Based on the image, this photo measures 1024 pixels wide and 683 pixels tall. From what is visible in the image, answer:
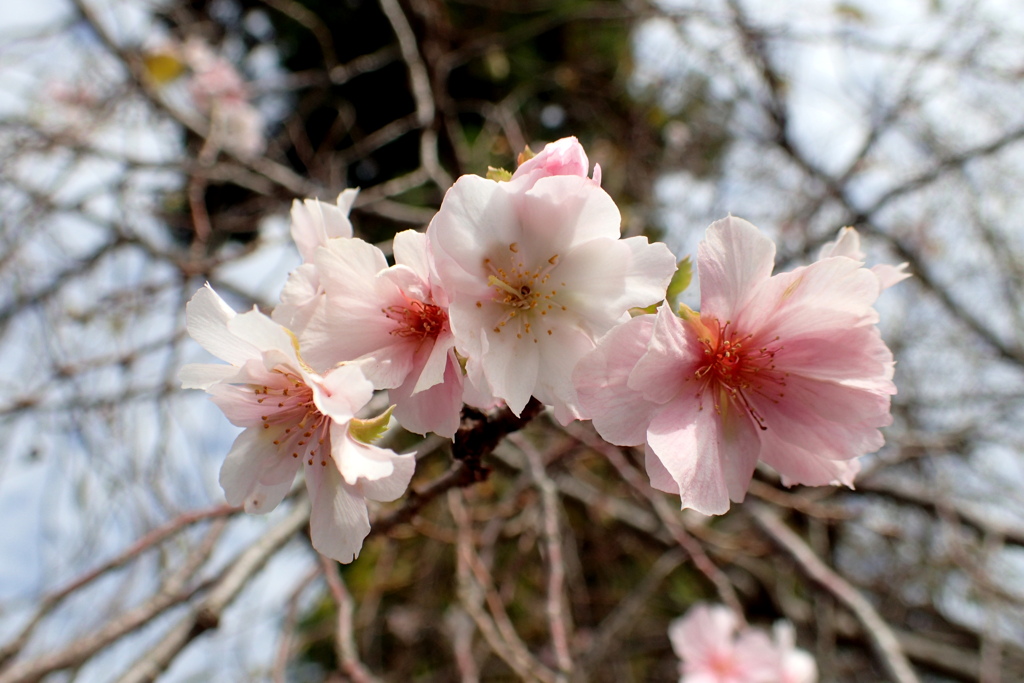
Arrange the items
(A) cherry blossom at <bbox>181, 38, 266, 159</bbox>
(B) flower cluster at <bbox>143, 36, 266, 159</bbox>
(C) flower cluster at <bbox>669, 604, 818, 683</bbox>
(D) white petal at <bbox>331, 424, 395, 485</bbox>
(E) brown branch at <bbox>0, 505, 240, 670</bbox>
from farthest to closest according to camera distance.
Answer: (A) cherry blossom at <bbox>181, 38, 266, 159</bbox> < (B) flower cluster at <bbox>143, 36, 266, 159</bbox> < (C) flower cluster at <bbox>669, 604, 818, 683</bbox> < (E) brown branch at <bbox>0, 505, 240, 670</bbox> < (D) white petal at <bbox>331, 424, 395, 485</bbox>

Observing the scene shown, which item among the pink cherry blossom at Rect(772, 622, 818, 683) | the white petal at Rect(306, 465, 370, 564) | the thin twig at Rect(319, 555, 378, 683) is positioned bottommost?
the pink cherry blossom at Rect(772, 622, 818, 683)

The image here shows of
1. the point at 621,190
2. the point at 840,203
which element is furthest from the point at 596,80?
the point at 840,203

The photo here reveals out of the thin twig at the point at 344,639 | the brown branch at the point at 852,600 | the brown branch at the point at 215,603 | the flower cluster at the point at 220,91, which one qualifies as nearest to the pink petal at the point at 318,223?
the thin twig at the point at 344,639

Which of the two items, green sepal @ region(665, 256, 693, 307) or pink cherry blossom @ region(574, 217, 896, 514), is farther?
green sepal @ region(665, 256, 693, 307)

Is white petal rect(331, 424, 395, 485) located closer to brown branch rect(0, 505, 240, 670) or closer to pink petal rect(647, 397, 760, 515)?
pink petal rect(647, 397, 760, 515)

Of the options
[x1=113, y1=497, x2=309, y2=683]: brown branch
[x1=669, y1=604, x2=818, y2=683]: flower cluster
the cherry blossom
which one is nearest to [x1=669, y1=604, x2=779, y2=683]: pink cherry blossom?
[x1=669, y1=604, x2=818, y2=683]: flower cluster

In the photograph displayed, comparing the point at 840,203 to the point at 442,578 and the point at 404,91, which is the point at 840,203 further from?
the point at 404,91

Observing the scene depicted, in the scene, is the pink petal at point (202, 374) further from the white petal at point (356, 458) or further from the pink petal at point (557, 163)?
the pink petal at point (557, 163)
